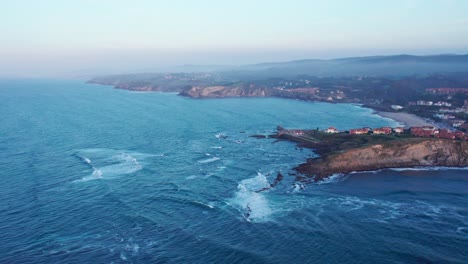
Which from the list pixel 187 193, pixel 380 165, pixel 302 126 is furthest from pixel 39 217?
pixel 302 126

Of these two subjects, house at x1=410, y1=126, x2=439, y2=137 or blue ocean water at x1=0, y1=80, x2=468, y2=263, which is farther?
house at x1=410, y1=126, x2=439, y2=137

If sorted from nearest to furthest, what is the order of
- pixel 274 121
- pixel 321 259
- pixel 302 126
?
pixel 321 259
pixel 302 126
pixel 274 121

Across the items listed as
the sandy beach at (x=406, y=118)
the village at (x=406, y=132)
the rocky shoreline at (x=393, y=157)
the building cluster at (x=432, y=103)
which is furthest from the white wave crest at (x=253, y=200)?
the building cluster at (x=432, y=103)

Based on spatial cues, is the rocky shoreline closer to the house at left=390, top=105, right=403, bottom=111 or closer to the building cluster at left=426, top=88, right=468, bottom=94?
the house at left=390, top=105, right=403, bottom=111

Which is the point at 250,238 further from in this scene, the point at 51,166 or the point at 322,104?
the point at 322,104

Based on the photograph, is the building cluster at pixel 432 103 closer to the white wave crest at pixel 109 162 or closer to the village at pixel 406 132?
the village at pixel 406 132

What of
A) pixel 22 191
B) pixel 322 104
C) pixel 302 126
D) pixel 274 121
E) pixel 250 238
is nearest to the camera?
pixel 250 238

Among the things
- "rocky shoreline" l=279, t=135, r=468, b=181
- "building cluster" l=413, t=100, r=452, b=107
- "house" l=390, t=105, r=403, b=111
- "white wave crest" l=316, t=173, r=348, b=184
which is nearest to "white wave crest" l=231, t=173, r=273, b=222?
"white wave crest" l=316, t=173, r=348, b=184
